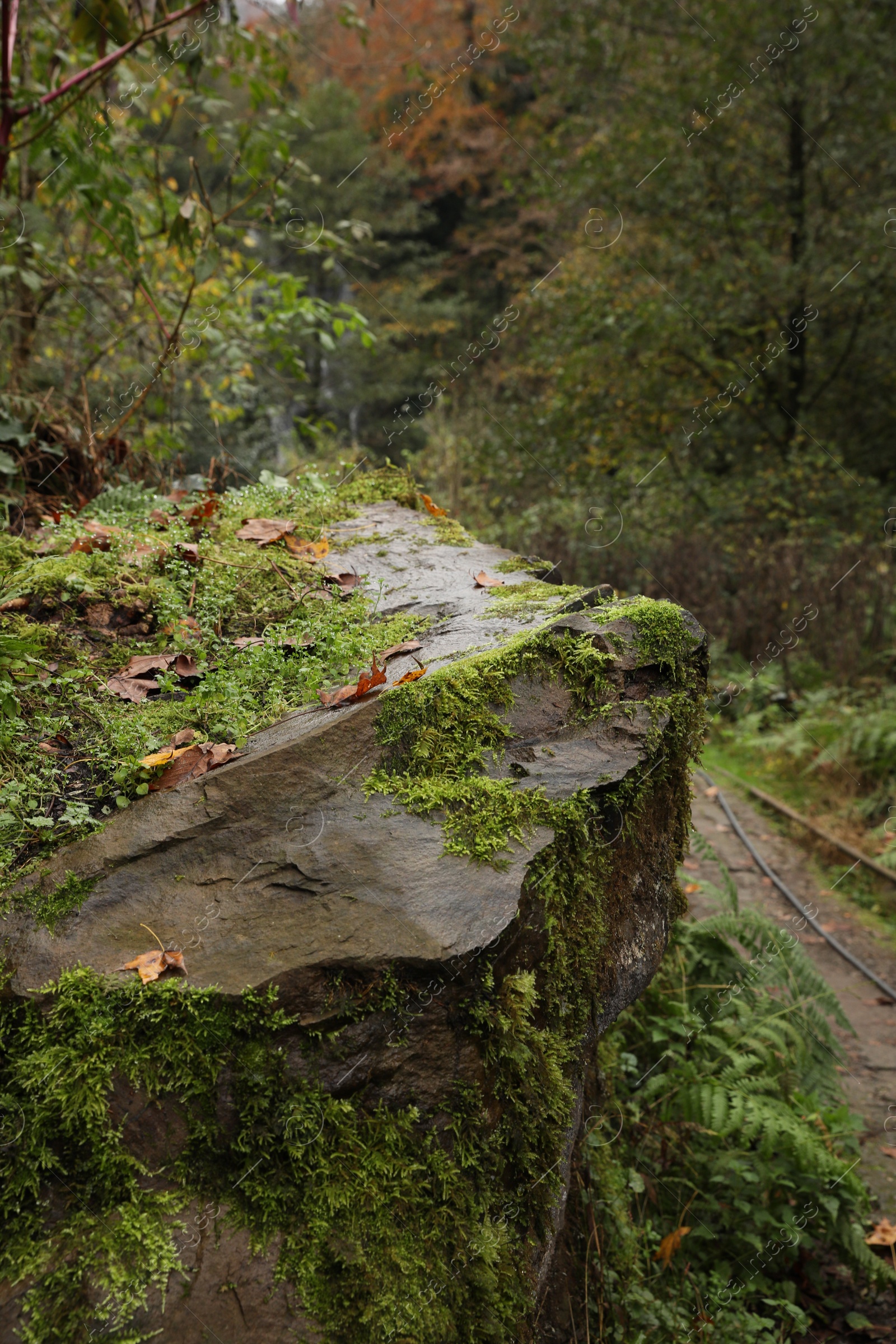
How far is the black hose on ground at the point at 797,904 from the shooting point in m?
4.82

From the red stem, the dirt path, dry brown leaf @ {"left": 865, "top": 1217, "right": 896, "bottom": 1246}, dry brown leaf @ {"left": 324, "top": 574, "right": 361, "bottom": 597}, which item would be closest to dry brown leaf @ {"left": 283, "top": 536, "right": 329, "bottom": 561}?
dry brown leaf @ {"left": 324, "top": 574, "right": 361, "bottom": 597}

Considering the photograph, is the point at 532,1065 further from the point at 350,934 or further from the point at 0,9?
the point at 0,9

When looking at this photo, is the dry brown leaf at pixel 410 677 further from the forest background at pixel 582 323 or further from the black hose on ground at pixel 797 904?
the black hose on ground at pixel 797 904

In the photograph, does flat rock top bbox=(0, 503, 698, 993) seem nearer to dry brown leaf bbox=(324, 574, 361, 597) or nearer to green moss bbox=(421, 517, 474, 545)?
dry brown leaf bbox=(324, 574, 361, 597)

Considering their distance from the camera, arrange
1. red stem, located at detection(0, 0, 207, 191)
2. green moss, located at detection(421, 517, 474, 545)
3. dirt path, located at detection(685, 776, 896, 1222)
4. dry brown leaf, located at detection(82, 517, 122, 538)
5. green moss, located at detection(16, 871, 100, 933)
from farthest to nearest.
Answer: dirt path, located at detection(685, 776, 896, 1222) → green moss, located at detection(421, 517, 474, 545) → red stem, located at detection(0, 0, 207, 191) → dry brown leaf, located at detection(82, 517, 122, 538) → green moss, located at detection(16, 871, 100, 933)

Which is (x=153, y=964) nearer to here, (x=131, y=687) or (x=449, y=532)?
(x=131, y=687)

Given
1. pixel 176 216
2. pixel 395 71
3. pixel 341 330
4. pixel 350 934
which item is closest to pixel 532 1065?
pixel 350 934

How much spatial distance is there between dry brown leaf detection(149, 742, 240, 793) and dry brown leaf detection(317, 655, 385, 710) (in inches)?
10.9

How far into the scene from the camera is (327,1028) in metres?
1.66

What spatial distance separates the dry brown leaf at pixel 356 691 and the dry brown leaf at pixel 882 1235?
287cm

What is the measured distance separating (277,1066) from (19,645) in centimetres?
100

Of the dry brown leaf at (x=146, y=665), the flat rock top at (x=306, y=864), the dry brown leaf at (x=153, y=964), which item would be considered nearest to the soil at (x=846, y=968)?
the flat rock top at (x=306, y=864)

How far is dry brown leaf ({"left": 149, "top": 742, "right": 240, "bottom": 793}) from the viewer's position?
203cm

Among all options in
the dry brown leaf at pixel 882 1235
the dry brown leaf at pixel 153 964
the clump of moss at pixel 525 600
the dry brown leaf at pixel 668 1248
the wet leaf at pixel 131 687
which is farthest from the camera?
the dry brown leaf at pixel 882 1235
